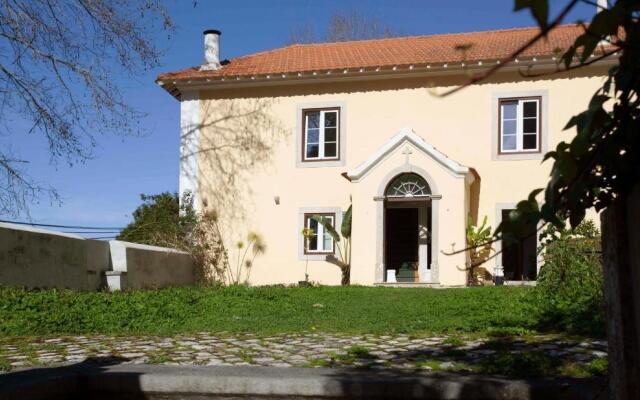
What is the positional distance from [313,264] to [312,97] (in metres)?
4.61

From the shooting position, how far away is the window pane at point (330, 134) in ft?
66.2

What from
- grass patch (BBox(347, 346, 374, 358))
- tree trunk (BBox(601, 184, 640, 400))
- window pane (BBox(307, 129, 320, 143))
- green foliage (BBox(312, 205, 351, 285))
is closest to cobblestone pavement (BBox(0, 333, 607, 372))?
grass patch (BBox(347, 346, 374, 358))

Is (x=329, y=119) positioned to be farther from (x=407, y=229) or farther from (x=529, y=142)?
(x=529, y=142)

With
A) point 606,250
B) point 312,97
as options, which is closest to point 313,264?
point 312,97

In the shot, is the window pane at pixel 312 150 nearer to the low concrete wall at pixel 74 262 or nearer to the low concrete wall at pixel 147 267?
the low concrete wall at pixel 147 267

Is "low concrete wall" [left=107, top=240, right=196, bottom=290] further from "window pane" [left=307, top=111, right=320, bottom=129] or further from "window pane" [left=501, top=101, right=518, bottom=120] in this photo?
"window pane" [left=501, top=101, right=518, bottom=120]

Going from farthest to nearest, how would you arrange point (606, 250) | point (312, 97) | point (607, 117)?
point (312, 97) → point (606, 250) → point (607, 117)

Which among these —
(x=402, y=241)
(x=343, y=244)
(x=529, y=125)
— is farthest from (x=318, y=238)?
(x=529, y=125)

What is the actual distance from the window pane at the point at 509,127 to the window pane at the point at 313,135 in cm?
503

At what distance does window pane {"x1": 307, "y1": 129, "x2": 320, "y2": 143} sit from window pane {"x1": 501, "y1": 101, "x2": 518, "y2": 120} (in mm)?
5037

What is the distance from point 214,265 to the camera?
20078 mm

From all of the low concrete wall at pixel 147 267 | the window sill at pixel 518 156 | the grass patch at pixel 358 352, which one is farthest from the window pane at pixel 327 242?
the grass patch at pixel 358 352

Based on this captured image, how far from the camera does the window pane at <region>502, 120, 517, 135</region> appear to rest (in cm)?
1886

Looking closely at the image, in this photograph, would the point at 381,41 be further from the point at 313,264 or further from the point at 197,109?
the point at 313,264
